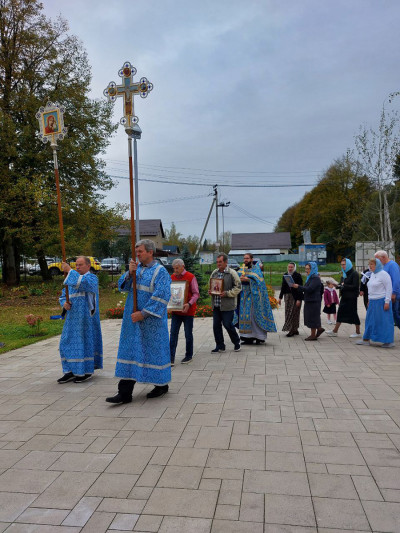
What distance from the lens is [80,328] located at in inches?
250

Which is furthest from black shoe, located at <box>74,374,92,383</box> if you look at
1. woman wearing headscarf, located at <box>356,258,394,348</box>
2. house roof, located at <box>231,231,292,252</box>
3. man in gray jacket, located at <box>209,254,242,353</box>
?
house roof, located at <box>231,231,292,252</box>

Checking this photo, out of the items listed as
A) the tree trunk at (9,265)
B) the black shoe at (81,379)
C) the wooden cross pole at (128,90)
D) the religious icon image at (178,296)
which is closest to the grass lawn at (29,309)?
the tree trunk at (9,265)

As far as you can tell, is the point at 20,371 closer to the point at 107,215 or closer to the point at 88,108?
the point at 107,215

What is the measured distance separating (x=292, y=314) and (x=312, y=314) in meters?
0.71

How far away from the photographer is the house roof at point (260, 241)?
81.1m

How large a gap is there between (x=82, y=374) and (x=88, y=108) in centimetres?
2126

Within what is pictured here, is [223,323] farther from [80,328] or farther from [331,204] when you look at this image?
[331,204]

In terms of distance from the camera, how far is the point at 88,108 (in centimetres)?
2456

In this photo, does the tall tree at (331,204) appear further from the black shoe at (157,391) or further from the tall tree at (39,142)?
the black shoe at (157,391)

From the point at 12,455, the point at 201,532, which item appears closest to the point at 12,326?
the point at 12,455

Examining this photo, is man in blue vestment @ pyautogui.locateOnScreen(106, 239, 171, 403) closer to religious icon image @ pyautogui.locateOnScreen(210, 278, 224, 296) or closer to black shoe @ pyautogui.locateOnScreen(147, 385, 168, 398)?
black shoe @ pyautogui.locateOnScreen(147, 385, 168, 398)

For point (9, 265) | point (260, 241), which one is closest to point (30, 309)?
point (9, 265)

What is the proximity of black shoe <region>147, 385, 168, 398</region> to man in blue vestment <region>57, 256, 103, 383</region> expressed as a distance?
1.26m

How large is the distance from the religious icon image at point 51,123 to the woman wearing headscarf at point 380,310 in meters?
6.26
